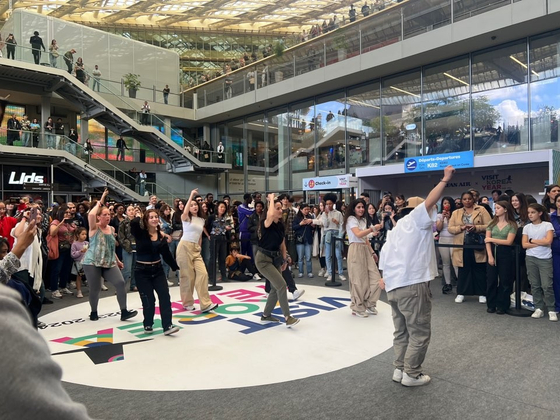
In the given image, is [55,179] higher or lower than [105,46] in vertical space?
lower

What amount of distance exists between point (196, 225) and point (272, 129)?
54.5ft

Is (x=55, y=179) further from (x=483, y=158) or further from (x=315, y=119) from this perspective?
(x=483, y=158)

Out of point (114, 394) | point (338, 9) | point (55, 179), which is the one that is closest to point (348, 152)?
point (338, 9)

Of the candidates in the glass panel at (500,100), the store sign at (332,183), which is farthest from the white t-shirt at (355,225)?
the glass panel at (500,100)

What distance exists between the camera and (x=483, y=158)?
46.1ft

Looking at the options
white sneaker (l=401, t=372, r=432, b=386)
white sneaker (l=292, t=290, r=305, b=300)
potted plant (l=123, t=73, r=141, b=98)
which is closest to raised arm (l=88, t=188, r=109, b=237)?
white sneaker (l=292, t=290, r=305, b=300)

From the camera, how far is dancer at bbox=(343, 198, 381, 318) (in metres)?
6.76

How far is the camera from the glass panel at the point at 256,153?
23625 millimetres

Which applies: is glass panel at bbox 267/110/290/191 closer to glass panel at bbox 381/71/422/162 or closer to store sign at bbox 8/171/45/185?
glass panel at bbox 381/71/422/162

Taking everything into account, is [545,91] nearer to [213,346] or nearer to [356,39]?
[356,39]

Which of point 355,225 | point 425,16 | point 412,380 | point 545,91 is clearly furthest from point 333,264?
point 425,16

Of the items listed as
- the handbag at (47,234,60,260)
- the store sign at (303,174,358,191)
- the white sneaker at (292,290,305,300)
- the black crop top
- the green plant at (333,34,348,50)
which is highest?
the green plant at (333,34,348,50)

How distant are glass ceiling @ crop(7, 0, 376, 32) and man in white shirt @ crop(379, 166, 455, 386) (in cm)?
2076

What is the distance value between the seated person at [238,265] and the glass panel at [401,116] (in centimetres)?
908
